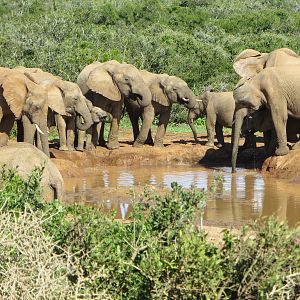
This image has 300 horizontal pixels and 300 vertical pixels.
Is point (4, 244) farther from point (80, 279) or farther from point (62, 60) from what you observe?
point (62, 60)

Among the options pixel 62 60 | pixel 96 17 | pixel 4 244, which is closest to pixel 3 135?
pixel 4 244

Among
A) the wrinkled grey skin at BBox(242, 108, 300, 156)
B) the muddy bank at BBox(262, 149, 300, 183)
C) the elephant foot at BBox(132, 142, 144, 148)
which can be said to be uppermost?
the wrinkled grey skin at BBox(242, 108, 300, 156)

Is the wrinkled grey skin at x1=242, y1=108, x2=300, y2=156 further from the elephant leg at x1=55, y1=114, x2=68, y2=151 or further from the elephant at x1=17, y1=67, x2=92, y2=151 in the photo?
the elephant leg at x1=55, y1=114, x2=68, y2=151

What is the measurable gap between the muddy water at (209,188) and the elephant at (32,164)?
2.40 ft

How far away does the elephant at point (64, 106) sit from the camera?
1537 centimetres

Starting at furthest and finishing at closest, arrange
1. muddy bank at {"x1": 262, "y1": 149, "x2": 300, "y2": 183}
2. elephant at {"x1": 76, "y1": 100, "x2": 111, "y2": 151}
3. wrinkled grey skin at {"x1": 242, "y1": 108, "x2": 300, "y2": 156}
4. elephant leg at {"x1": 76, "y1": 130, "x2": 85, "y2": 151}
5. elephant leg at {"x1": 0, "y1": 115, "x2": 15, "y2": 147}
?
elephant at {"x1": 76, "y1": 100, "x2": 111, "y2": 151} → elephant leg at {"x1": 76, "y1": 130, "x2": 85, "y2": 151} → wrinkled grey skin at {"x1": 242, "y1": 108, "x2": 300, "y2": 156} → muddy bank at {"x1": 262, "y1": 149, "x2": 300, "y2": 183} → elephant leg at {"x1": 0, "y1": 115, "x2": 15, "y2": 147}

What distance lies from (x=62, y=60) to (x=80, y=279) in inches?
720

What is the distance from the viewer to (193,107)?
19.0 m

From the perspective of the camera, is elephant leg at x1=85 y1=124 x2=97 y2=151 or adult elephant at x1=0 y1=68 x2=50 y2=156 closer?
adult elephant at x1=0 y1=68 x2=50 y2=156

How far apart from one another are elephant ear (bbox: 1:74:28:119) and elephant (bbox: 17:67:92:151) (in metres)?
1.48

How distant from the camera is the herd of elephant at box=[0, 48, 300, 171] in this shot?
13.9 m

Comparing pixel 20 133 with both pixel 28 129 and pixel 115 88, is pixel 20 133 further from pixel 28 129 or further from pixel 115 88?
pixel 115 88

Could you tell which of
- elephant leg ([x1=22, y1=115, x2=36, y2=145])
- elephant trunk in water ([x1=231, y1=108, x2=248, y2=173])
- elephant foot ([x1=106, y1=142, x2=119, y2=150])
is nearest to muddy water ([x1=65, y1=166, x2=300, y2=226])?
elephant trunk in water ([x1=231, y1=108, x2=248, y2=173])

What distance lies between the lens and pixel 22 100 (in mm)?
13625
